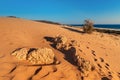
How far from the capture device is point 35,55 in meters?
7.27

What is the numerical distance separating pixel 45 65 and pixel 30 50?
0.88 metres

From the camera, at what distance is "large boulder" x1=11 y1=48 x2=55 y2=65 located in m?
7.27

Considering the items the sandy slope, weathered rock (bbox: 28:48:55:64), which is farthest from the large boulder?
the sandy slope

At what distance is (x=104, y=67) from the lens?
326 inches

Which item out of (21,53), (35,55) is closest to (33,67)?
(35,55)

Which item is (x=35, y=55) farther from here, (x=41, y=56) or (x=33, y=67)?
(x=33, y=67)

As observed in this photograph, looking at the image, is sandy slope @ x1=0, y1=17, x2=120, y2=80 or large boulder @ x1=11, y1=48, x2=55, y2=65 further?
large boulder @ x1=11, y1=48, x2=55, y2=65

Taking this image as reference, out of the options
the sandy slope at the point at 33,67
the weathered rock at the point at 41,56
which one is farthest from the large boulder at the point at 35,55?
the sandy slope at the point at 33,67

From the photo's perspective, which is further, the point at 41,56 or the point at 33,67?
the point at 41,56

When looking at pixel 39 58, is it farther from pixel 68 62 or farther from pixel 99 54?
pixel 99 54

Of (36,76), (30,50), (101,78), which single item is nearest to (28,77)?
(36,76)

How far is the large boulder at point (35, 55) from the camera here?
727cm

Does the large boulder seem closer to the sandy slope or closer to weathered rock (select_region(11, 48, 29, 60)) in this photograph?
weathered rock (select_region(11, 48, 29, 60))

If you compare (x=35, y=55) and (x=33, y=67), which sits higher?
(x=35, y=55)
